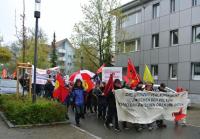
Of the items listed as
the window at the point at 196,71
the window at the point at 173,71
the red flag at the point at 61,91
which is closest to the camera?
the red flag at the point at 61,91

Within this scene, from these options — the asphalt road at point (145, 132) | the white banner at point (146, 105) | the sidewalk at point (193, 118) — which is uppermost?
the white banner at point (146, 105)

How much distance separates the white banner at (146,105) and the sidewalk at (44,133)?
1.85 meters

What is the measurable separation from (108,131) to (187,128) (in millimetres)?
3237

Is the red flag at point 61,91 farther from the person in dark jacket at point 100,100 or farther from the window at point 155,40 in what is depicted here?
the window at point 155,40

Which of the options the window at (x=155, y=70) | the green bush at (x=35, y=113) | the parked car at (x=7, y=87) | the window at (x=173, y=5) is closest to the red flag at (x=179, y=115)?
the green bush at (x=35, y=113)

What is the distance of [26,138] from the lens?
10562 millimetres

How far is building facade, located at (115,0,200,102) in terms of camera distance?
2725 centimetres

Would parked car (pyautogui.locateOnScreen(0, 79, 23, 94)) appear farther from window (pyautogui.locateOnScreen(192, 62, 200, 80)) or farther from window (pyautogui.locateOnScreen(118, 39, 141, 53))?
window (pyautogui.locateOnScreen(118, 39, 141, 53))

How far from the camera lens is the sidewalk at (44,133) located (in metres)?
10.8

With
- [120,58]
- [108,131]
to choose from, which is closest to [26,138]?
[108,131]

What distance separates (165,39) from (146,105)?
720 inches

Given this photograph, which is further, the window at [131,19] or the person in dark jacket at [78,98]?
the window at [131,19]

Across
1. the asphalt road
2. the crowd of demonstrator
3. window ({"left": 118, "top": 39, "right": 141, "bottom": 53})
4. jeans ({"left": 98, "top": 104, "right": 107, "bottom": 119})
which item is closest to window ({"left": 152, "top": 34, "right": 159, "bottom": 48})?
window ({"left": 118, "top": 39, "right": 141, "bottom": 53})

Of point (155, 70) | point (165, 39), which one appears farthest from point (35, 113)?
point (155, 70)
